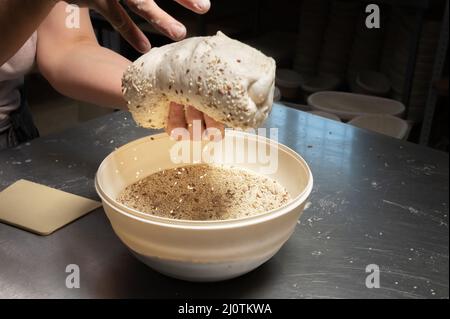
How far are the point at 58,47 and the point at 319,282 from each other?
807mm

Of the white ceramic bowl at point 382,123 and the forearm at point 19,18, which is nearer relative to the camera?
the forearm at point 19,18

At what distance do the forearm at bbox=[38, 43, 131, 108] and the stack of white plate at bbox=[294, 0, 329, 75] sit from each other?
155 cm

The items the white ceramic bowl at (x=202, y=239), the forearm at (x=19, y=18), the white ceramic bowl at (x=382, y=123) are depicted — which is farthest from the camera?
the white ceramic bowl at (x=382, y=123)

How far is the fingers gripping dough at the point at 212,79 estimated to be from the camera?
61cm

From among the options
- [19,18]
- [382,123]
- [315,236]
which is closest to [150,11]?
[19,18]

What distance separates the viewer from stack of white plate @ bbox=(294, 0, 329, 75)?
2443 millimetres

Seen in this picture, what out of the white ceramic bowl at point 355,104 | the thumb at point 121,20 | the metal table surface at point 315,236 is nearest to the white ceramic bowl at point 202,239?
the metal table surface at point 315,236

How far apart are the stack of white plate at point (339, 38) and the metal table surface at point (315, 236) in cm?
141

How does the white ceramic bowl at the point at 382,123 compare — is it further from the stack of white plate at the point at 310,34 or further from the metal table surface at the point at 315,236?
the stack of white plate at the point at 310,34

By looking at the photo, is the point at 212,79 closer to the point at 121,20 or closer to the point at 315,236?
the point at 121,20

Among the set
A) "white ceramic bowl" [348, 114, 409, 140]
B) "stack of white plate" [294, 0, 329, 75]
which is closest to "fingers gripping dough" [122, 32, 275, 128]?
"white ceramic bowl" [348, 114, 409, 140]

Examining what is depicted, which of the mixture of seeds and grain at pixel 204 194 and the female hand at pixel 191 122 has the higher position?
the female hand at pixel 191 122

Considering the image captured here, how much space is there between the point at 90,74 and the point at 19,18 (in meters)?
0.35

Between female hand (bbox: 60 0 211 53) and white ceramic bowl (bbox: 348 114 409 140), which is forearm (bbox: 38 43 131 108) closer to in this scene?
female hand (bbox: 60 0 211 53)
